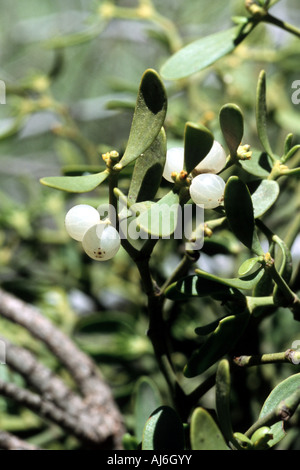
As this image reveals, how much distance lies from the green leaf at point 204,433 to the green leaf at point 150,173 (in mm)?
124

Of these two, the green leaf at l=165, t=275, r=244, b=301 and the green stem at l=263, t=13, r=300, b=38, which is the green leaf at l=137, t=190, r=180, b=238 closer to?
the green leaf at l=165, t=275, r=244, b=301

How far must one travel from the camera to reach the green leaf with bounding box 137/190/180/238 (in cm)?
30

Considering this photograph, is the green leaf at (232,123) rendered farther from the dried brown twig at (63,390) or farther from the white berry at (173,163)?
the dried brown twig at (63,390)

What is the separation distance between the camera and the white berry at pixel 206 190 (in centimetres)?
32

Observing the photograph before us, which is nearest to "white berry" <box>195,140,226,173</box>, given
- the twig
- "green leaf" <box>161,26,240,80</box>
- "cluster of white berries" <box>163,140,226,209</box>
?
"cluster of white berries" <box>163,140,226,209</box>

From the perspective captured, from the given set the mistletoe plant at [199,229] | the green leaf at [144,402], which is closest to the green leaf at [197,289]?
the mistletoe plant at [199,229]

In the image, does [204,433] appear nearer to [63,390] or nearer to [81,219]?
[81,219]

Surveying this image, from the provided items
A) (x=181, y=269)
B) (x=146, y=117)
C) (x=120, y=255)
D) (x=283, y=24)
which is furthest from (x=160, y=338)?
(x=120, y=255)

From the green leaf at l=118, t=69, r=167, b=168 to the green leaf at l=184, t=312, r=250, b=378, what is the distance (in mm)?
111

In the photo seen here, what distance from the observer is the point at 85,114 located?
5.26 feet

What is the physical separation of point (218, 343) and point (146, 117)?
5.5 inches

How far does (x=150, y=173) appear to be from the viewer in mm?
333

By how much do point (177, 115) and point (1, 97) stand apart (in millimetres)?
212

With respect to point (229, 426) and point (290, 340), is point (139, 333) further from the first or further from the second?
point (229, 426)
